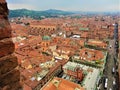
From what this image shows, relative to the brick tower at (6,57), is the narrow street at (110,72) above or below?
below

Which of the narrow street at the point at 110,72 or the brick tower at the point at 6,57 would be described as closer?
the brick tower at the point at 6,57

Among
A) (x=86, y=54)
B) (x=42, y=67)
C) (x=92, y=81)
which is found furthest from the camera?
(x=86, y=54)

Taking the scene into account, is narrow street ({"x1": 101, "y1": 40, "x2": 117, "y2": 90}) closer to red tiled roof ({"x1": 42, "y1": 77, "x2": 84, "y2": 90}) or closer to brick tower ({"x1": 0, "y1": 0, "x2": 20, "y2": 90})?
red tiled roof ({"x1": 42, "y1": 77, "x2": 84, "y2": 90})

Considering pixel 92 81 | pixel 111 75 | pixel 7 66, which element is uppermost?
pixel 7 66

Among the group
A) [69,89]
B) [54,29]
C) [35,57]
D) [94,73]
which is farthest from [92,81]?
[54,29]

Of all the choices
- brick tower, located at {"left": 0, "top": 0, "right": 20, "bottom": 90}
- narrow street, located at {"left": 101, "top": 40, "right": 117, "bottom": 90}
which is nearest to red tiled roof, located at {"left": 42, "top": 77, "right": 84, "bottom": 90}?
narrow street, located at {"left": 101, "top": 40, "right": 117, "bottom": 90}

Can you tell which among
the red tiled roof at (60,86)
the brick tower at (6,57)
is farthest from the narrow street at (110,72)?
the brick tower at (6,57)

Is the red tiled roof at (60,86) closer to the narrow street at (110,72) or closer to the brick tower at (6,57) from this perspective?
the narrow street at (110,72)

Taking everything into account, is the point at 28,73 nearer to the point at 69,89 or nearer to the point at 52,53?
the point at 69,89

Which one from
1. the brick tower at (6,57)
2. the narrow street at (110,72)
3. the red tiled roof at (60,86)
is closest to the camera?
the brick tower at (6,57)
